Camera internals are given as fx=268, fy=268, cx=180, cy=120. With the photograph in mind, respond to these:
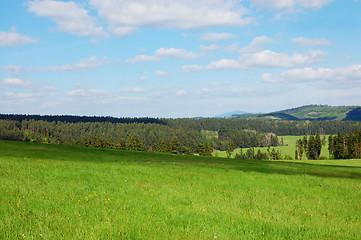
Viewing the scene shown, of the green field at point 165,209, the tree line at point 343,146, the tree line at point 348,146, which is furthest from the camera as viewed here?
the tree line at point 343,146

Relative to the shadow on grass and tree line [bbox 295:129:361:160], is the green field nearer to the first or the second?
the shadow on grass

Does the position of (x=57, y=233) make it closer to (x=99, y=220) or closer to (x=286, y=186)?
(x=99, y=220)

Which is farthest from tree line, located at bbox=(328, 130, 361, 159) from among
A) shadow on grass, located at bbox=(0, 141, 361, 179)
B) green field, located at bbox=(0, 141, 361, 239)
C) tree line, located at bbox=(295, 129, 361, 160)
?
green field, located at bbox=(0, 141, 361, 239)

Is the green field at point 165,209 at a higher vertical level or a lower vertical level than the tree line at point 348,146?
higher

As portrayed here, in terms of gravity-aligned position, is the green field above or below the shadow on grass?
above

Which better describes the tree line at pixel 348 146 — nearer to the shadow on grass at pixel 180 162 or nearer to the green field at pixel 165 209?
the shadow on grass at pixel 180 162

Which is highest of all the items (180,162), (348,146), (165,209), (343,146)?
(165,209)

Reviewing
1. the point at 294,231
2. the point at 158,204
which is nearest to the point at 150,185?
the point at 158,204

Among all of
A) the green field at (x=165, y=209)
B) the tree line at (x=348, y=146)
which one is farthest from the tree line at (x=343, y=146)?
the green field at (x=165, y=209)

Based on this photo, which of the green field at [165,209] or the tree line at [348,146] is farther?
the tree line at [348,146]

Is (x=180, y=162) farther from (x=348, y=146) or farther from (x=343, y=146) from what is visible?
(x=343, y=146)

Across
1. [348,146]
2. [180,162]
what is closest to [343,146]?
[348,146]

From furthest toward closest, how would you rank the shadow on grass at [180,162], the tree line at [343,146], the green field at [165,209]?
the tree line at [343,146] < the shadow on grass at [180,162] < the green field at [165,209]

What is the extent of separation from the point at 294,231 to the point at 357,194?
11077 mm
